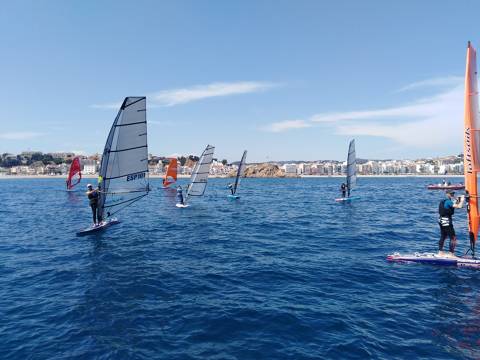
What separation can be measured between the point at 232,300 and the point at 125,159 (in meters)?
14.7

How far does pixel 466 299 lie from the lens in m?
11.1

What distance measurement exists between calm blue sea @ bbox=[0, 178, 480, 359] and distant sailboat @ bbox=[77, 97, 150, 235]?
3356 mm

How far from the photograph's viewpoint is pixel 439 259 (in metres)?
15.3

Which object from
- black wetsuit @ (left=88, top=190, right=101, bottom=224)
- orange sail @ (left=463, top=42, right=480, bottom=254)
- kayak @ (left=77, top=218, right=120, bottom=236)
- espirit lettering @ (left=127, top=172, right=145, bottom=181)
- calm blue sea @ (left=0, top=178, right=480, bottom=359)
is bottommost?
calm blue sea @ (left=0, top=178, right=480, bottom=359)

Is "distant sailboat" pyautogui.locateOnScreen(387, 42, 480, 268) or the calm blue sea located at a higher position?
"distant sailboat" pyautogui.locateOnScreen(387, 42, 480, 268)

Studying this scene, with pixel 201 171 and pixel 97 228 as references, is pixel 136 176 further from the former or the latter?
pixel 201 171

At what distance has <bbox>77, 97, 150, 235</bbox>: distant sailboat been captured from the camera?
20719 millimetres

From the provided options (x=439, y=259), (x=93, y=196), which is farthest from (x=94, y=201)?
(x=439, y=259)

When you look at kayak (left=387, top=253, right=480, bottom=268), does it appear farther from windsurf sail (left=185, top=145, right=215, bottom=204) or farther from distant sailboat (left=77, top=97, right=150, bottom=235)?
windsurf sail (left=185, top=145, right=215, bottom=204)

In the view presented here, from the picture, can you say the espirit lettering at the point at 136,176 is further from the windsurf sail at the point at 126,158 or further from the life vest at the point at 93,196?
the life vest at the point at 93,196

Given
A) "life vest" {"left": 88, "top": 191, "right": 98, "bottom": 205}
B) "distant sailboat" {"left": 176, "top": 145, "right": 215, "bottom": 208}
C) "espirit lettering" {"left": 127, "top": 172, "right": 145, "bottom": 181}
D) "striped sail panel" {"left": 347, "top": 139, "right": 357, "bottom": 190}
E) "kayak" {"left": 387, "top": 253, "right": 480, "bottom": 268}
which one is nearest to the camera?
"kayak" {"left": 387, "top": 253, "right": 480, "bottom": 268}

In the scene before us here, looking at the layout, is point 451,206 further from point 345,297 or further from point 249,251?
point 249,251

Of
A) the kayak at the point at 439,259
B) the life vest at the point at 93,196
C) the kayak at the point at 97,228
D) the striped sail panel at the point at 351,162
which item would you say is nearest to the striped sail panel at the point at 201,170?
the kayak at the point at 97,228

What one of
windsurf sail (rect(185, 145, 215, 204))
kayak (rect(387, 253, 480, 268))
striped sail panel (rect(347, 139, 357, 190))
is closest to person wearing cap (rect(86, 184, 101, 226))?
windsurf sail (rect(185, 145, 215, 204))
